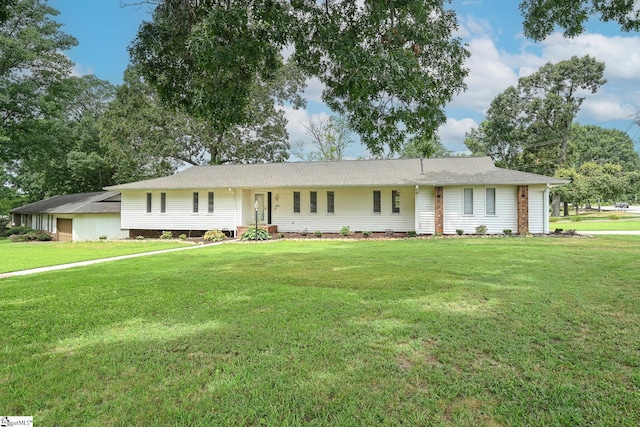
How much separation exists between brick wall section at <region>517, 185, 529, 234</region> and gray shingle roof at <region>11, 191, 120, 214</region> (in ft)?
75.3

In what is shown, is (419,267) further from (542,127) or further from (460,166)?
(542,127)

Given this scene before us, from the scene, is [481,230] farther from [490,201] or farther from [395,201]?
[395,201]

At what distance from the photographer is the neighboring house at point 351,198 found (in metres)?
17.7

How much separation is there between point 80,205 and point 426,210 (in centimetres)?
2198

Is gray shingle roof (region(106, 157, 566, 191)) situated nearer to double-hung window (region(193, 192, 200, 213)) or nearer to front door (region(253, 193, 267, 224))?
double-hung window (region(193, 192, 200, 213))

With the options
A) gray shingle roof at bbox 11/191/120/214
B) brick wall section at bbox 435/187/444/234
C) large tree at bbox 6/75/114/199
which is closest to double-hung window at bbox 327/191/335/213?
brick wall section at bbox 435/187/444/234

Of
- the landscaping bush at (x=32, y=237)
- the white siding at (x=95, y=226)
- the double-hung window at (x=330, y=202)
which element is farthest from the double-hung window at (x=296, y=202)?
the landscaping bush at (x=32, y=237)

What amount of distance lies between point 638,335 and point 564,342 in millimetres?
915

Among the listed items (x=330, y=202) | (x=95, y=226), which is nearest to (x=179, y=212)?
(x=95, y=226)

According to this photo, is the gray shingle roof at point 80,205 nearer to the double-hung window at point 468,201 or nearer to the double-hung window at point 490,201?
the double-hung window at point 468,201

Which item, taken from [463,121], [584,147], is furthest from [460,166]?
[584,147]

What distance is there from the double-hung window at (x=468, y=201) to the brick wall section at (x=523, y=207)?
6.80 ft

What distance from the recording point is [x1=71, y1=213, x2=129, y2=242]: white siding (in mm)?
24052

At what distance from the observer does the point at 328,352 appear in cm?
360
